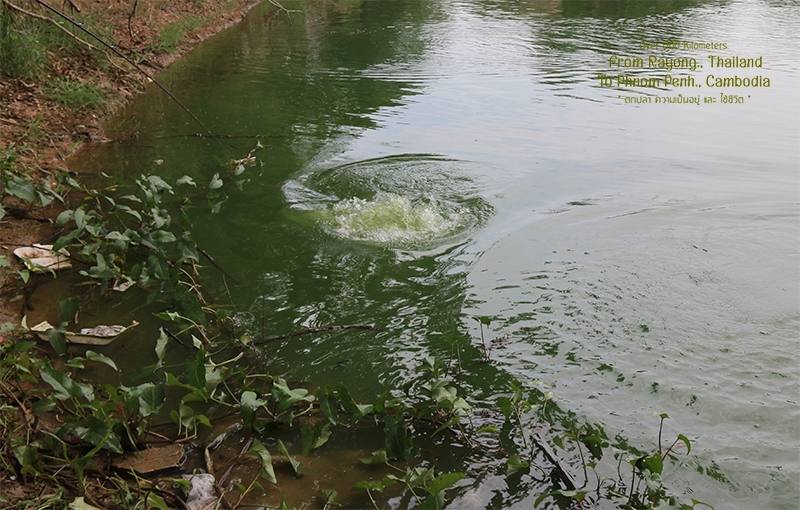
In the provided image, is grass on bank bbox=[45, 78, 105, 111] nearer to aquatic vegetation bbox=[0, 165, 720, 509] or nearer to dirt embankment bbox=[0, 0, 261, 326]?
dirt embankment bbox=[0, 0, 261, 326]

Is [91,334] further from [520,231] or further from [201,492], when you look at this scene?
[520,231]

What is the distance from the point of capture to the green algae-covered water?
356 cm

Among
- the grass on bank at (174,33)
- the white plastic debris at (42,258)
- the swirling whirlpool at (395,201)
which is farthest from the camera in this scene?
the grass on bank at (174,33)

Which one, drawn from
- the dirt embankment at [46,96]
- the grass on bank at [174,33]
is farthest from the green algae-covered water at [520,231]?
the grass on bank at [174,33]

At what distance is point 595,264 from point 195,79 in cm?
631

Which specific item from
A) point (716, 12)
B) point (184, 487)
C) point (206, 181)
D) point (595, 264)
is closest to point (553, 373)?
point (595, 264)

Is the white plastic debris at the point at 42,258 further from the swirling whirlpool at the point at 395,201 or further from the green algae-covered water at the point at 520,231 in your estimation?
the swirling whirlpool at the point at 395,201

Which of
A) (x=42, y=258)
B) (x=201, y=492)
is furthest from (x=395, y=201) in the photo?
(x=201, y=492)

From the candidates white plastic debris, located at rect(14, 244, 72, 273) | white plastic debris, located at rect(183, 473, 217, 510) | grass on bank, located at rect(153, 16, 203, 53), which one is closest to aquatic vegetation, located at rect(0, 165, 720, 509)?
white plastic debris, located at rect(183, 473, 217, 510)

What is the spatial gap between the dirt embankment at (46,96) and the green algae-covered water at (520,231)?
0.31m

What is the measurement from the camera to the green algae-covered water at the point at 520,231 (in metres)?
3.56

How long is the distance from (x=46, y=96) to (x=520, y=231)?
462cm

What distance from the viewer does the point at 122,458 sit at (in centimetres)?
291

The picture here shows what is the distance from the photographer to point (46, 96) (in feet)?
22.7
